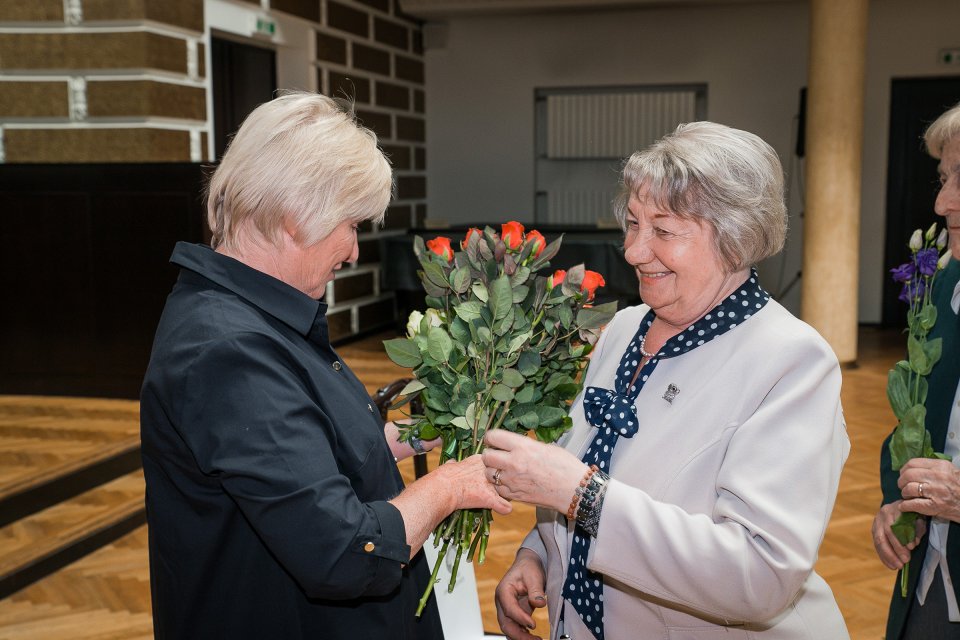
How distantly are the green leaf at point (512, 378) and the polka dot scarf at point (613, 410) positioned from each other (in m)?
0.18

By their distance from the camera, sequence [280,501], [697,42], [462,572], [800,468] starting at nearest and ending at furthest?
[280,501] < [800,468] < [462,572] < [697,42]

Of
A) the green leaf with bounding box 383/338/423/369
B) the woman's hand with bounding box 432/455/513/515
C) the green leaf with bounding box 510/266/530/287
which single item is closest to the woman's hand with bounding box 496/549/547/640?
the woman's hand with bounding box 432/455/513/515

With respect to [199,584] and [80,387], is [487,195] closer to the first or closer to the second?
[80,387]

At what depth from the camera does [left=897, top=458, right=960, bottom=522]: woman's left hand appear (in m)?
1.73

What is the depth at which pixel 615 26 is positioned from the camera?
1041 centimetres

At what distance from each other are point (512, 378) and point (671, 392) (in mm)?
273

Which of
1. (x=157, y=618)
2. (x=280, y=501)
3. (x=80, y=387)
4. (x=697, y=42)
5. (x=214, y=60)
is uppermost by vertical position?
(x=697, y=42)

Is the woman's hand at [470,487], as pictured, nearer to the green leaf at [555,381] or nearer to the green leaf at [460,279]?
the green leaf at [555,381]

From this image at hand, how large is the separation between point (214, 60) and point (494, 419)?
6.40 meters

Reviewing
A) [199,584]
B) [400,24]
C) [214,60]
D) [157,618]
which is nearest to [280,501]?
[199,584]

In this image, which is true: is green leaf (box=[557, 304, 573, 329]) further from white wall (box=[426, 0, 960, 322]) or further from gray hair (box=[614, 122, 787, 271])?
white wall (box=[426, 0, 960, 322])

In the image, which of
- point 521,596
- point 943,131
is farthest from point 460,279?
point 943,131

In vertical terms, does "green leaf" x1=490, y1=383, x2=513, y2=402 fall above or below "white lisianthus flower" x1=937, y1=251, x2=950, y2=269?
below

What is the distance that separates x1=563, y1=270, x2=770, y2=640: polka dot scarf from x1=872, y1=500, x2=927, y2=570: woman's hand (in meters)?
0.64
